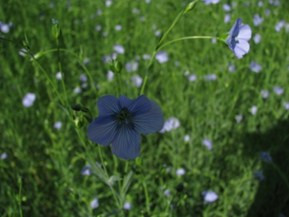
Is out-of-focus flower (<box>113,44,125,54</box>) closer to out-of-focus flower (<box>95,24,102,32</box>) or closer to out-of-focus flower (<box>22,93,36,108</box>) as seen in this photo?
out-of-focus flower (<box>95,24,102,32</box>)

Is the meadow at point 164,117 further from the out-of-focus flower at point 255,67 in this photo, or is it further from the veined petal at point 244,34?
the veined petal at point 244,34

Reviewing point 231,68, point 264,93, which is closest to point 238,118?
point 264,93

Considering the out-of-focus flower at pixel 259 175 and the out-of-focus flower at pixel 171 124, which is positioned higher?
the out-of-focus flower at pixel 171 124

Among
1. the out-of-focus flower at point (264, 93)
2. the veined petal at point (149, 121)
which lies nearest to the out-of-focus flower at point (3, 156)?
the veined petal at point (149, 121)

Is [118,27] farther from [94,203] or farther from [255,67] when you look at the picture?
[94,203]

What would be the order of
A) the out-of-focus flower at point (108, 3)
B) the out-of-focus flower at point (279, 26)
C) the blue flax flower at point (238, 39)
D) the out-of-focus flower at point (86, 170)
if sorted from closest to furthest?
the blue flax flower at point (238, 39) < the out-of-focus flower at point (86, 170) < the out-of-focus flower at point (279, 26) < the out-of-focus flower at point (108, 3)

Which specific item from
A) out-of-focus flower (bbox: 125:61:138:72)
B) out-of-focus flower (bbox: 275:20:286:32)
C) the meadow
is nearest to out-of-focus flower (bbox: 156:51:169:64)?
the meadow

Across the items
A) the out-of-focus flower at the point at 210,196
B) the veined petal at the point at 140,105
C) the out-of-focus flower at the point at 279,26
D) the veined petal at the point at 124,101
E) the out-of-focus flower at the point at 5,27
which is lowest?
the veined petal at the point at 140,105
